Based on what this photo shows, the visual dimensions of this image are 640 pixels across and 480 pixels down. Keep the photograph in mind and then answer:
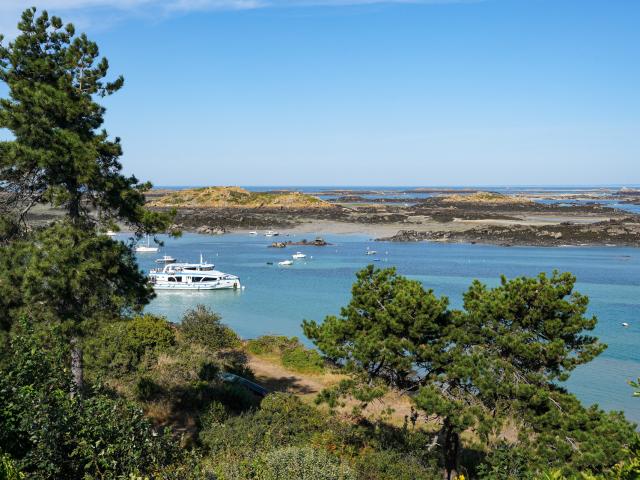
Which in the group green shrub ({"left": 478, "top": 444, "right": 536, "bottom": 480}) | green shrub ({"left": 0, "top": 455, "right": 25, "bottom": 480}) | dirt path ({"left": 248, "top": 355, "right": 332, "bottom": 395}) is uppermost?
green shrub ({"left": 0, "top": 455, "right": 25, "bottom": 480})

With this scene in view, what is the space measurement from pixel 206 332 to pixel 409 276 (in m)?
30.9

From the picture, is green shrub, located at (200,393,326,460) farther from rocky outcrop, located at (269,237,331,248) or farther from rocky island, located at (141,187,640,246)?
rocky island, located at (141,187,640,246)

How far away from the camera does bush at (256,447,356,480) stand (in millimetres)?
8648

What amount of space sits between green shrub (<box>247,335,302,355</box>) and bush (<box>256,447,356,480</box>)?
1849cm

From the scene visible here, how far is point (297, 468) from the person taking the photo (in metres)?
8.89

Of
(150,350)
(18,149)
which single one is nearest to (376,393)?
(18,149)

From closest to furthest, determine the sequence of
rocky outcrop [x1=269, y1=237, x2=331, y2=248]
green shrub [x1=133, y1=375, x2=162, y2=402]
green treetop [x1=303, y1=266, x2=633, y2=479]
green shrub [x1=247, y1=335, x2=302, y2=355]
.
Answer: green treetop [x1=303, y1=266, x2=633, y2=479] < green shrub [x1=133, y1=375, x2=162, y2=402] < green shrub [x1=247, y1=335, x2=302, y2=355] < rocky outcrop [x1=269, y1=237, x2=331, y2=248]

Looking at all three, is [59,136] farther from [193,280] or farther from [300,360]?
[193,280]

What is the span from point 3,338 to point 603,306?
39.7 m

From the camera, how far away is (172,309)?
143 ft

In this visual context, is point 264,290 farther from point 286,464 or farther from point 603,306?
point 286,464

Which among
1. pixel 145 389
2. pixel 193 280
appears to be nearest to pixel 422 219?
pixel 193 280

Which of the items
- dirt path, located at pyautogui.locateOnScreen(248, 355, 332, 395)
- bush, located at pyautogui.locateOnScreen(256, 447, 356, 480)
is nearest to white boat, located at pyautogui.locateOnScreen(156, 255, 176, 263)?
dirt path, located at pyautogui.locateOnScreen(248, 355, 332, 395)

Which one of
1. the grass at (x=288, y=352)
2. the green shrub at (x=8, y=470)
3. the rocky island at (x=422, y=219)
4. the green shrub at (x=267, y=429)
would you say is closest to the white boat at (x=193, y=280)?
the grass at (x=288, y=352)
